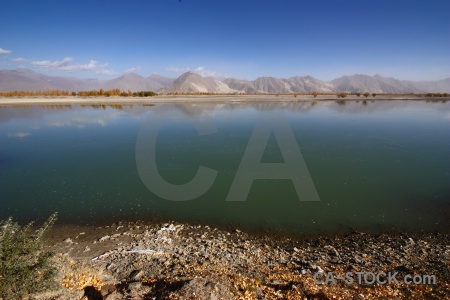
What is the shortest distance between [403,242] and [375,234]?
799 millimetres

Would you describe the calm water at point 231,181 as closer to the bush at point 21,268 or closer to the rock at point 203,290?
the rock at point 203,290

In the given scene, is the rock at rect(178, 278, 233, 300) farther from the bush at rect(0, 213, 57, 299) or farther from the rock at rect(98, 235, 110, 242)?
the rock at rect(98, 235, 110, 242)

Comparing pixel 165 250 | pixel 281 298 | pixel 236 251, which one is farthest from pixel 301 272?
pixel 165 250

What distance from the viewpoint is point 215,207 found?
10367mm

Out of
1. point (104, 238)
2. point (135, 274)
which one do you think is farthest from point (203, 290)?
point (104, 238)

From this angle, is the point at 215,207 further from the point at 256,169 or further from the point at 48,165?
the point at 48,165

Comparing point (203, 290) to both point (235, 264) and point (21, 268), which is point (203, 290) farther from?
point (21, 268)

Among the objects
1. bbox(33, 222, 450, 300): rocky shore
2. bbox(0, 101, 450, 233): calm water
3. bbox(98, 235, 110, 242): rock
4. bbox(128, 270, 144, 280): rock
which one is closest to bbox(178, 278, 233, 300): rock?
bbox(33, 222, 450, 300): rocky shore

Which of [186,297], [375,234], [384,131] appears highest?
[384,131]

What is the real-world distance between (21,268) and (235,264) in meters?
4.61

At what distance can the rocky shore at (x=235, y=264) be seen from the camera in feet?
17.3

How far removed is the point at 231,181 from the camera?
12.7m

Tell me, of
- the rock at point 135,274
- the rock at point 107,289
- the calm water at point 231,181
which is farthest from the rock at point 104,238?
the rock at point 107,289

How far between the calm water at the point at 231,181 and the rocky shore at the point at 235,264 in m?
0.94
